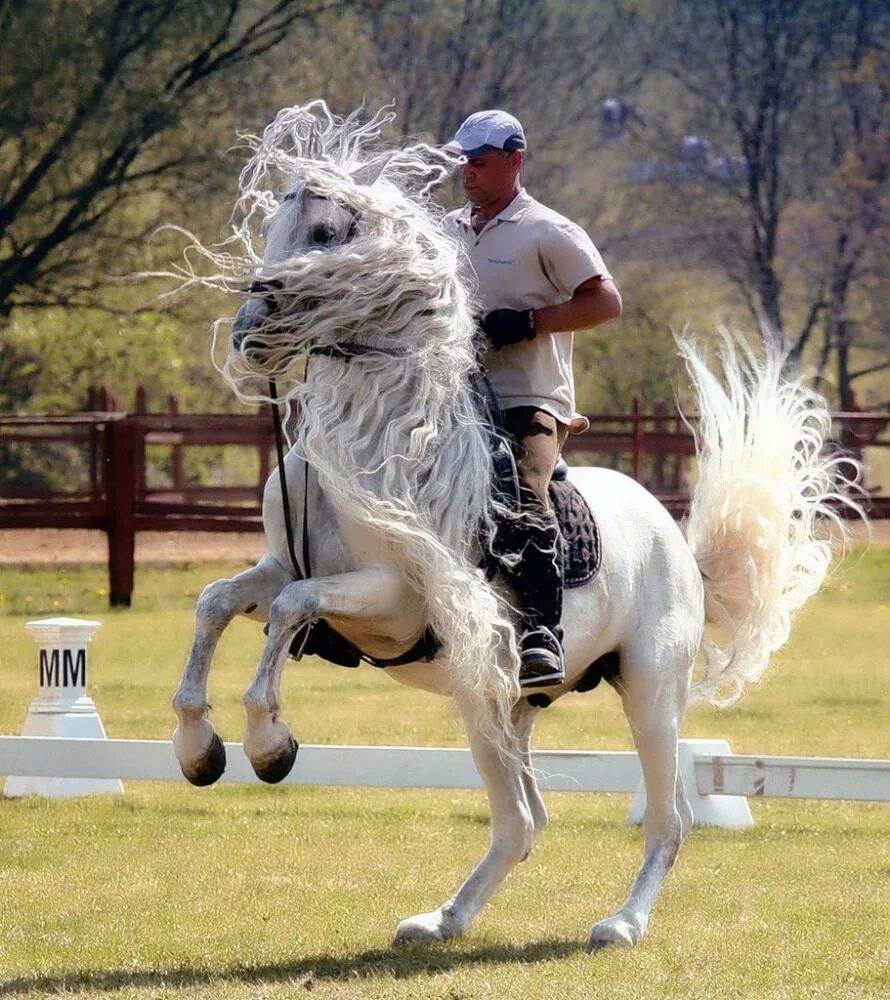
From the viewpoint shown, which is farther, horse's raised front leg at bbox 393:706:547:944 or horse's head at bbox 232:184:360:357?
horse's raised front leg at bbox 393:706:547:944

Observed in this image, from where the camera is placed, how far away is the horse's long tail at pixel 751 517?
7066 mm

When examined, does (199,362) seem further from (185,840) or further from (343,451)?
(343,451)

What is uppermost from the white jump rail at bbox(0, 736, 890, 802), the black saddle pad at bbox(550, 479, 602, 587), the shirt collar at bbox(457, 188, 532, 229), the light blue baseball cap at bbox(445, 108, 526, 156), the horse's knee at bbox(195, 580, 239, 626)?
the light blue baseball cap at bbox(445, 108, 526, 156)

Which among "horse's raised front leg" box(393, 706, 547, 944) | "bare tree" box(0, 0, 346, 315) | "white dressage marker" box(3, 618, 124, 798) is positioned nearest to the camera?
"horse's raised front leg" box(393, 706, 547, 944)

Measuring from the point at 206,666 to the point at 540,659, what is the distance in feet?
3.39

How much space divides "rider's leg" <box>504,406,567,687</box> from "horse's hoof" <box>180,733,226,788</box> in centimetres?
97

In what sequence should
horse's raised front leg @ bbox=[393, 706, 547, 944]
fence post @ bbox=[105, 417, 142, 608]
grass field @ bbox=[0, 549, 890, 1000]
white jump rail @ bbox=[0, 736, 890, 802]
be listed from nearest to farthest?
grass field @ bbox=[0, 549, 890, 1000] < horse's raised front leg @ bbox=[393, 706, 547, 944] < white jump rail @ bbox=[0, 736, 890, 802] < fence post @ bbox=[105, 417, 142, 608]

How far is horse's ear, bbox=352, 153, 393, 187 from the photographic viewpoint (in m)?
5.64

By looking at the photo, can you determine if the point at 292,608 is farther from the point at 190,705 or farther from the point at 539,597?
the point at 539,597

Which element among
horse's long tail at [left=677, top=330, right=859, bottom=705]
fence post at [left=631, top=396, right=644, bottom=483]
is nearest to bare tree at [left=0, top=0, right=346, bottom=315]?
fence post at [left=631, top=396, right=644, bottom=483]

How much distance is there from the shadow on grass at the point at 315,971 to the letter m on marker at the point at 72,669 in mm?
3823

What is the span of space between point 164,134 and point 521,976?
20.3 metres

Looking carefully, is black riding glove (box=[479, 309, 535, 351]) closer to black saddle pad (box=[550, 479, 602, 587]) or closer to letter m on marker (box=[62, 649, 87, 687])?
black saddle pad (box=[550, 479, 602, 587])

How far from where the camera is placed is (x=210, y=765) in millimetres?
5512
